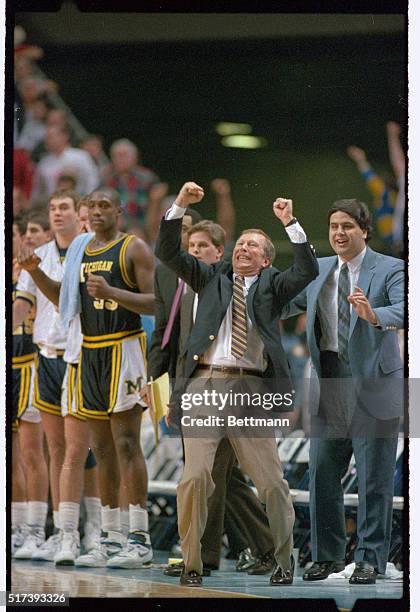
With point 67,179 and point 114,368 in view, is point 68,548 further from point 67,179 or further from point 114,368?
point 67,179

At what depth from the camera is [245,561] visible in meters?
4.88

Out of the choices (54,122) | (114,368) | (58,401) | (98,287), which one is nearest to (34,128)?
(54,122)

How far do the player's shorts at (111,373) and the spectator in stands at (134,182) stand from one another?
1.71ft

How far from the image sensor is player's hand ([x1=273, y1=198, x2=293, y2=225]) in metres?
4.84

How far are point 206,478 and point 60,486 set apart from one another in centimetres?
74

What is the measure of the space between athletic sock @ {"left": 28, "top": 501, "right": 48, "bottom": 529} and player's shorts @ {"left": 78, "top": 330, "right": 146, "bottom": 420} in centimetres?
49

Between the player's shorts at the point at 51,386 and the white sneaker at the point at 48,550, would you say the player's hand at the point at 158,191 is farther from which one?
the white sneaker at the point at 48,550

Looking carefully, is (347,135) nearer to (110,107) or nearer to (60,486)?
(110,107)

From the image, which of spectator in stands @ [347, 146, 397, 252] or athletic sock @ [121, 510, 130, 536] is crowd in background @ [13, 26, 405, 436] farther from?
athletic sock @ [121, 510, 130, 536]

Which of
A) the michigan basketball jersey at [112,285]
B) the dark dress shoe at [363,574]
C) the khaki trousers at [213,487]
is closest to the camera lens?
the khaki trousers at [213,487]

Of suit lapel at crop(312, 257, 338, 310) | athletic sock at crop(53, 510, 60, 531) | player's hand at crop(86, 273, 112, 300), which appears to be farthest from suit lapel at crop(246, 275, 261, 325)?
athletic sock at crop(53, 510, 60, 531)

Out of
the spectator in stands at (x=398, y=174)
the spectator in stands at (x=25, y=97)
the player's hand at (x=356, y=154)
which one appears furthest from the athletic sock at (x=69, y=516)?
the player's hand at (x=356, y=154)

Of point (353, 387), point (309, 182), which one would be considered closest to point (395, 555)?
point (353, 387)

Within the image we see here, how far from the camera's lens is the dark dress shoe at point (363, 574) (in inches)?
190
